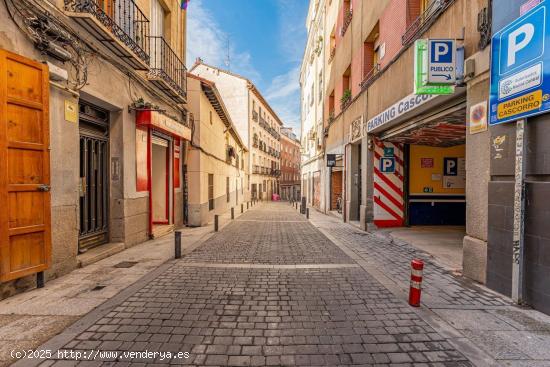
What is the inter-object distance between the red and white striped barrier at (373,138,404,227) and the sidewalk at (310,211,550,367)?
3.85m

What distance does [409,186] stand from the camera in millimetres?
9555

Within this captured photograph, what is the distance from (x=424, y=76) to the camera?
15.6 ft

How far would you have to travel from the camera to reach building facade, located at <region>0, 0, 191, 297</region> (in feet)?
12.6

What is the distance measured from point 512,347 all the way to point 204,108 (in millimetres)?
12258

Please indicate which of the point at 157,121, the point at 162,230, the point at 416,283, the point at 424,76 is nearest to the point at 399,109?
the point at 424,76

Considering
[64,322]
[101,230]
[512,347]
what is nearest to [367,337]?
[512,347]

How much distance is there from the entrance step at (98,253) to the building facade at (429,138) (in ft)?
24.1

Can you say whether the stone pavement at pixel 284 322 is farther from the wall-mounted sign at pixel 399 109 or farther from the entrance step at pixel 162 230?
the wall-mounted sign at pixel 399 109

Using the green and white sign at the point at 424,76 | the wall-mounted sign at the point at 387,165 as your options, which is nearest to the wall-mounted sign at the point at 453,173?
the wall-mounted sign at the point at 387,165

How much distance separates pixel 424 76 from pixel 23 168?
22.5ft

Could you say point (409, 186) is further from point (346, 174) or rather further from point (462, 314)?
point (462, 314)

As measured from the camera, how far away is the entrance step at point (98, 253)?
5.32 m

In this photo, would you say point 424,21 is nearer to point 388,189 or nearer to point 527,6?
point 527,6

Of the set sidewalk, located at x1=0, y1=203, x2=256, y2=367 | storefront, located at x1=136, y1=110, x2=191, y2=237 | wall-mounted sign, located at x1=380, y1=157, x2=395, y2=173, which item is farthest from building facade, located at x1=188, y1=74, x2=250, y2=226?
wall-mounted sign, located at x1=380, y1=157, x2=395, y2=173
